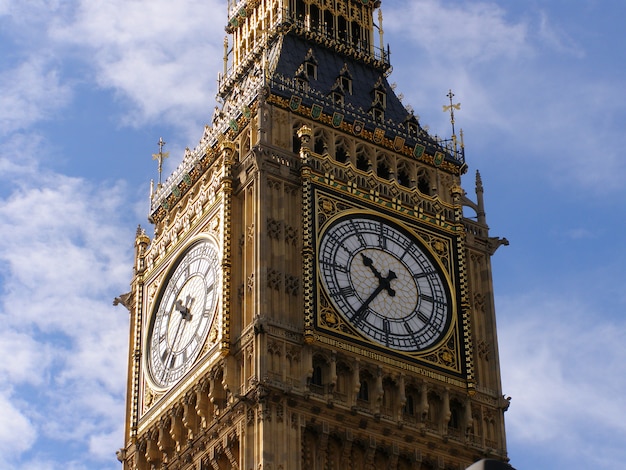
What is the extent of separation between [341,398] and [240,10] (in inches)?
663

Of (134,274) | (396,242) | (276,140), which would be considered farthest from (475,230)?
(134,274)

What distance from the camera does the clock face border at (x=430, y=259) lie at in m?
34.6

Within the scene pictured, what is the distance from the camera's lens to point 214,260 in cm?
3659

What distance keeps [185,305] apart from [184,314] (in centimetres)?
27

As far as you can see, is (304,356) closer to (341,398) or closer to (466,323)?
(341,398)

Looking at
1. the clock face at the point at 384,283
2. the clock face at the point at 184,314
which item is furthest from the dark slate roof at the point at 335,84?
the clock face at the point at 184,314

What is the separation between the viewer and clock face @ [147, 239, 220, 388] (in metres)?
36.0

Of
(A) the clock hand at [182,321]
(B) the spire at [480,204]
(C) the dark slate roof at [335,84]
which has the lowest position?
(A) the clock hand at [182,321]

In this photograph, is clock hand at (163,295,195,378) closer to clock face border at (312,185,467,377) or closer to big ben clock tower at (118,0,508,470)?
big ben clock tower at (118,0,508,470)

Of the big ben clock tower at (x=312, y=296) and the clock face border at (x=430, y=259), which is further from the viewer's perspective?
the clock face border at (x=430, y=259)

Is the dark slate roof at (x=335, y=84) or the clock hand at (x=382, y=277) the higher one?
the dark slate roof at (x=335, y=84)

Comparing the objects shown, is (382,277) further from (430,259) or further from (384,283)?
(430,259)

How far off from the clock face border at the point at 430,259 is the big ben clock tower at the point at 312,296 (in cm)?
5

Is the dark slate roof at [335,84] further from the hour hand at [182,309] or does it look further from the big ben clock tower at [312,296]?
the hour hand at [182,309]
